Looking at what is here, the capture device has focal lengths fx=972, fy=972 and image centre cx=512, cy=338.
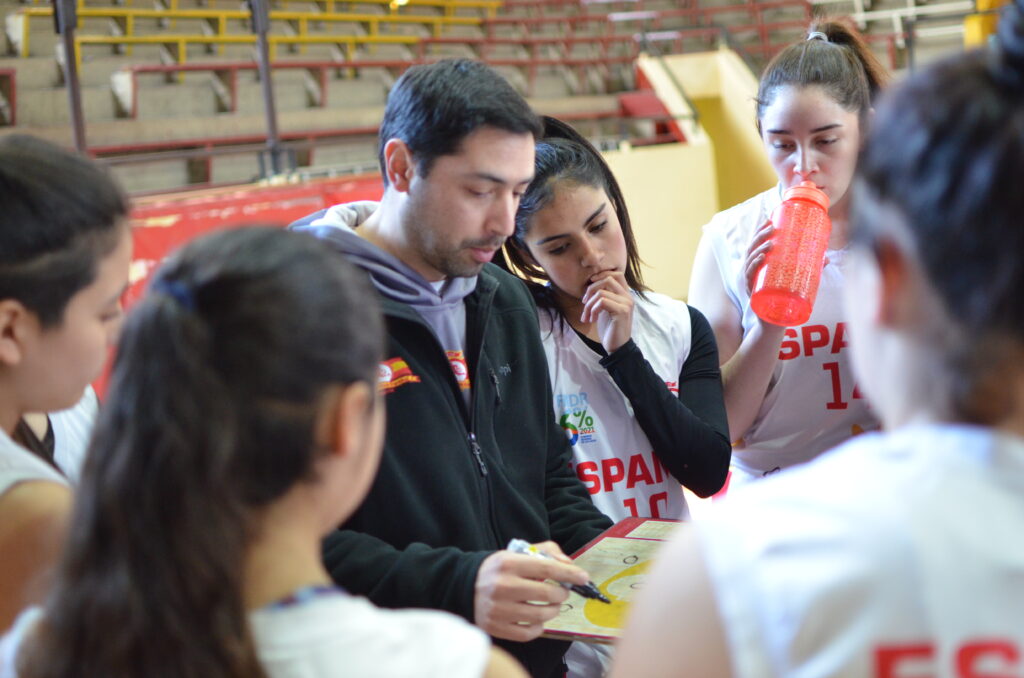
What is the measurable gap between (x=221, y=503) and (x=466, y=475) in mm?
696

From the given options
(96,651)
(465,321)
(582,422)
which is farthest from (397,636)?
(582,422)

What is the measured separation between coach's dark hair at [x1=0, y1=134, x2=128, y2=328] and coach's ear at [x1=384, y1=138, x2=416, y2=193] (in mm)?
533

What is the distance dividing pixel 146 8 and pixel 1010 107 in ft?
26.2

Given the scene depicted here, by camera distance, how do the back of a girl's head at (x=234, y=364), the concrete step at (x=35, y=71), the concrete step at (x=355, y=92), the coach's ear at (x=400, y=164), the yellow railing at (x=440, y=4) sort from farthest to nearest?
the yellow railing at (x=440, y=4) → the concrete step at (x=355, y=92) → the concrete step at (x=35, y=71) → the coach's ear at (x=400, y=164) → the back of a girl's head at (x=234, y=364)

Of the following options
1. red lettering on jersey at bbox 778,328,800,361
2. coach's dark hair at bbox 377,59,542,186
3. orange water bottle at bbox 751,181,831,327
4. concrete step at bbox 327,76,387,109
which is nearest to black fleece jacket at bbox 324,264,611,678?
coach's dark hair at bbox 377,59,542,186

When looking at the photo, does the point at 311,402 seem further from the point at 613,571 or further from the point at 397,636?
the point at 613,571

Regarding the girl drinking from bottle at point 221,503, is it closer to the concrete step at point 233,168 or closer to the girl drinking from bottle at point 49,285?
the girl drinking from bottle at point 49,285

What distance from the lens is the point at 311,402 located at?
71cm

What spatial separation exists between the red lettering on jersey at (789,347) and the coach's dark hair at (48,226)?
4.00 feet

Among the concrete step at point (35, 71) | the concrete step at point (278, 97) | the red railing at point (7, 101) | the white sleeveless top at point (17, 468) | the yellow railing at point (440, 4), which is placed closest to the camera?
the white sleeveless top at point (17, 468)

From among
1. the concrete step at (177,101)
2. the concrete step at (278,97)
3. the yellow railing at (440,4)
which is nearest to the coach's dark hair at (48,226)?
the concrete step at (177,101)

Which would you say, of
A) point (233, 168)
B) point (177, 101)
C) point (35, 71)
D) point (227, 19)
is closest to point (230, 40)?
point (227, 19)

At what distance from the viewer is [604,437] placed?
66.7 inches

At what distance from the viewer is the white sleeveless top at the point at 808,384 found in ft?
5.88
